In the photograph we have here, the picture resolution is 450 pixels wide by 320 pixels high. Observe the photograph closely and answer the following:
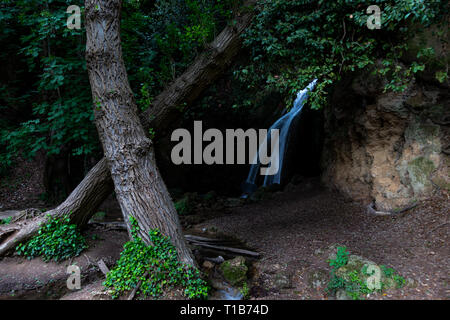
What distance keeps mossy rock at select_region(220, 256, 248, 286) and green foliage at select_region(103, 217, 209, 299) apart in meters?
0.67

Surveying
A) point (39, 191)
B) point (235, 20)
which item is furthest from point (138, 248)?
point (39, 191)

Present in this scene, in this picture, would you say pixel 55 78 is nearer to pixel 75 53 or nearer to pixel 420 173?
pixel 75 53

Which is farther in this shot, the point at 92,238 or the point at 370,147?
the point at 370,147

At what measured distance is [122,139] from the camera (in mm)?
4824

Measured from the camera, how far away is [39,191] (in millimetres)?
9344

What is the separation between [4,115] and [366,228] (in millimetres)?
11046

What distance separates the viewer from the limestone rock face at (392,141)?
557 cm

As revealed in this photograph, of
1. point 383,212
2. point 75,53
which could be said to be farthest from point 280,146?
point 75,53

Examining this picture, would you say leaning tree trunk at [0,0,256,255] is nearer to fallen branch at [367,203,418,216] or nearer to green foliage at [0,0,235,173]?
green foliage at [0,0,235,173]

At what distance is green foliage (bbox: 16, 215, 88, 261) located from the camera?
5285mm


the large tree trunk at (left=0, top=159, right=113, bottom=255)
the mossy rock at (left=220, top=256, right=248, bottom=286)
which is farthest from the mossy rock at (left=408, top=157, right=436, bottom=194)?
the large tree trunk at (left=0, top=159, right=113, bottom=255)

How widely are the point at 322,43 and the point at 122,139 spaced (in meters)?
4.30

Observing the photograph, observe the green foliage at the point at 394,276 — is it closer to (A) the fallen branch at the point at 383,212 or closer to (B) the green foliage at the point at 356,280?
(B) the green foliage at the point at 356,280

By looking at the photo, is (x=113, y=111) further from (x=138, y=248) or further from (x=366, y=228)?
(x=366, y=228)
